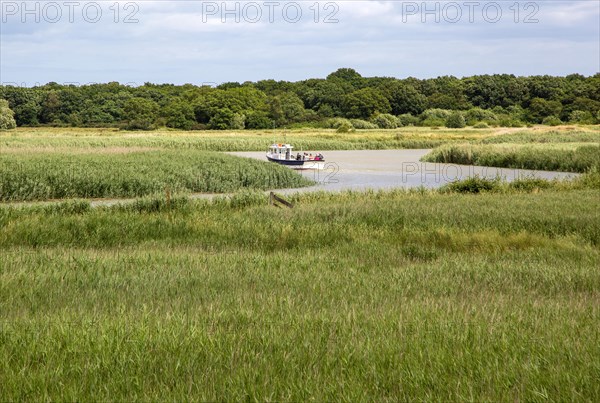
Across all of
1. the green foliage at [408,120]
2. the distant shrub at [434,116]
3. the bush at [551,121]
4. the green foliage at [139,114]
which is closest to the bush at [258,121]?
the green foliage at [139,114]

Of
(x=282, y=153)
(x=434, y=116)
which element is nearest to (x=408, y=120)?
(x=434, y=116)

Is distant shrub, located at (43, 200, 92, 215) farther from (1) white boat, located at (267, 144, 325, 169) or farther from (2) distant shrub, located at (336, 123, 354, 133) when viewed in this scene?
(2) distant shrub, located at (336, 123, 354, 133)

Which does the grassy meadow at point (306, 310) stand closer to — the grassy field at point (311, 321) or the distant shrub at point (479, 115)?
the grassy field at point (311, 321)

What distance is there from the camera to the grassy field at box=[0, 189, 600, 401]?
4723 mm

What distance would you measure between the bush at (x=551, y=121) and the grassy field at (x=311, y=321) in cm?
10506

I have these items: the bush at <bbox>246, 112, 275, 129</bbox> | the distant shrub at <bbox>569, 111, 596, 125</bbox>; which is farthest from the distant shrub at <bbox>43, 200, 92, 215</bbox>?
the distant shrub at <bbox>569, 111, 596, 125</bbox>

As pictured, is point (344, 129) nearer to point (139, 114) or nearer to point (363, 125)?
point (363, 125)

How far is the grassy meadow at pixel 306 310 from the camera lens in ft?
15.6

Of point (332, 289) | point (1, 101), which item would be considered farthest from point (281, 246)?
point (1, 101)

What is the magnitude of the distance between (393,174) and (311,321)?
42616 mm

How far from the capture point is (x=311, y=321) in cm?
637

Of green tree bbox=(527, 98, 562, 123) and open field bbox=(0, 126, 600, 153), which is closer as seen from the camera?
open field bbox=(0, 126, 600, 153)

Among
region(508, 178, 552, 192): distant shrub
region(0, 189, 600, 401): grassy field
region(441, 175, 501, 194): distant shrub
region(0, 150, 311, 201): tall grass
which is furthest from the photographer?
region(0, 150, 311, 201): tall grass

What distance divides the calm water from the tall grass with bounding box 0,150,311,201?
350cm
